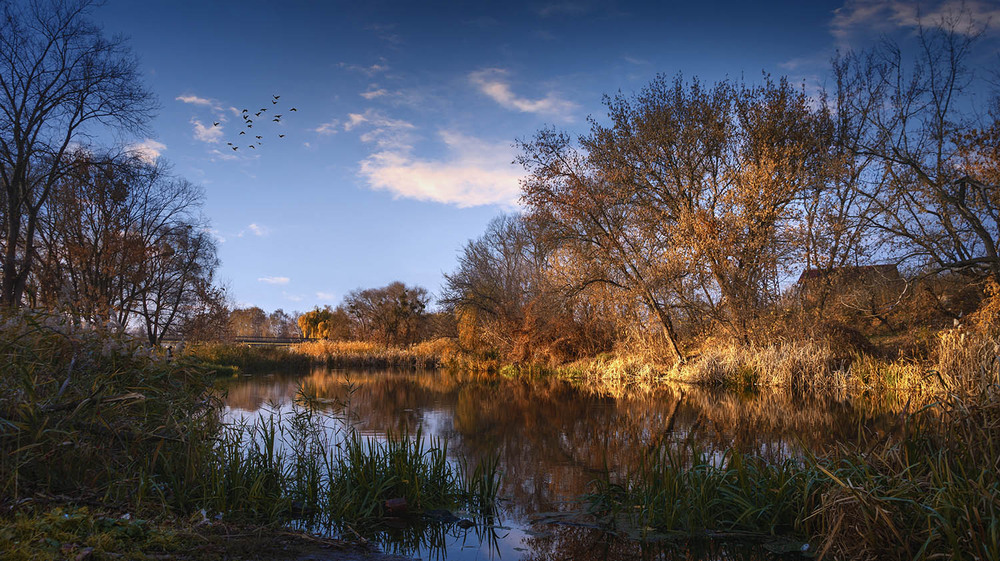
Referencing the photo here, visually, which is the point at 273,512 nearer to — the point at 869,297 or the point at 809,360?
the point at 809,360

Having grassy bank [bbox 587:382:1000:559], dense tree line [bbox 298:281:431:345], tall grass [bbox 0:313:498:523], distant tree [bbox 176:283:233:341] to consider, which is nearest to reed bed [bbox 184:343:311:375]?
distant tree [bbox 176:283:233:341]

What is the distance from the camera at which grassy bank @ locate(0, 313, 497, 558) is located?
3.70 metres

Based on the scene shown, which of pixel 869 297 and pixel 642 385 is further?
pixel 642 385

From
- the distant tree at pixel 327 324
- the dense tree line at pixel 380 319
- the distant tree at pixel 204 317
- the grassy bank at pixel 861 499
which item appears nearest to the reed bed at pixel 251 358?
the distant tree at pixel 204 317

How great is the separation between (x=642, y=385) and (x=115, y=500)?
56.1ft

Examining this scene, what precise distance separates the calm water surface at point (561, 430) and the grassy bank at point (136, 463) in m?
0.61

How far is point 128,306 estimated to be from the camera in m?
25.0

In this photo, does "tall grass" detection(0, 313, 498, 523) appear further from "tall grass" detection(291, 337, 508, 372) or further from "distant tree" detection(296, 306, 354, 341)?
"distant tree" detection(296, 306, 354, 341)

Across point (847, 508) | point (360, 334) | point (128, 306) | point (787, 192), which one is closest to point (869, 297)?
point (787, 192)

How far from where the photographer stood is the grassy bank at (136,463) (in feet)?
12.1

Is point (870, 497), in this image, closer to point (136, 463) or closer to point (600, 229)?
point (136, 463)

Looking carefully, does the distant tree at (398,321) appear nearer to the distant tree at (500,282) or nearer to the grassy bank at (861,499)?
the distant tree at (500,282)

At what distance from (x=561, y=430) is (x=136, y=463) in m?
7.44

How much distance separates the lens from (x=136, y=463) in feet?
15.8
